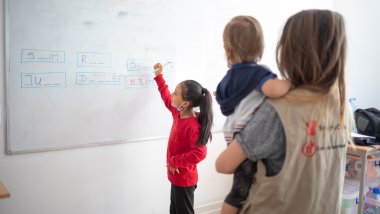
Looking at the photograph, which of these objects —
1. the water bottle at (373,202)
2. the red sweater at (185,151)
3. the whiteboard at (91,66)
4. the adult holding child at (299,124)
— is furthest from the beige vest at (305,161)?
the water bottle at (373,202)

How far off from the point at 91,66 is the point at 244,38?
1202 mm

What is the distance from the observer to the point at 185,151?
6.09 ft

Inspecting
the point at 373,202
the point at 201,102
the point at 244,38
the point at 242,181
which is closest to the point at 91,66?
the point at 201,102

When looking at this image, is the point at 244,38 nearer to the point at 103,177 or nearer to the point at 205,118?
the point at 205,118

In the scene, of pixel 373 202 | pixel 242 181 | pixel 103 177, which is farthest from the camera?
pixel 373 202

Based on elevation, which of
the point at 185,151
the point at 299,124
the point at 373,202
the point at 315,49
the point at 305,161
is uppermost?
the point at 315,49

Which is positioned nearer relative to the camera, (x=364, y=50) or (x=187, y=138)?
(x=187, y=138)

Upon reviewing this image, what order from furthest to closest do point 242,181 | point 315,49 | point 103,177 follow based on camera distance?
point 103,177
point 242,181
point 315,49

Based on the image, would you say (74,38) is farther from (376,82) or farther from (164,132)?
(376,82)

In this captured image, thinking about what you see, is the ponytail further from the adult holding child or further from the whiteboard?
the adult holding child

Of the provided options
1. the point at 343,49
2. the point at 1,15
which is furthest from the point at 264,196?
the point at 1,15

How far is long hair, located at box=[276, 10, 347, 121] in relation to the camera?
2.86ft

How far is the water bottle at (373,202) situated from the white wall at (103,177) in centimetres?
92

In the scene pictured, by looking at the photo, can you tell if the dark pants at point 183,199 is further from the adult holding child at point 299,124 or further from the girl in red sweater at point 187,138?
the adult holding child at point 299,124
